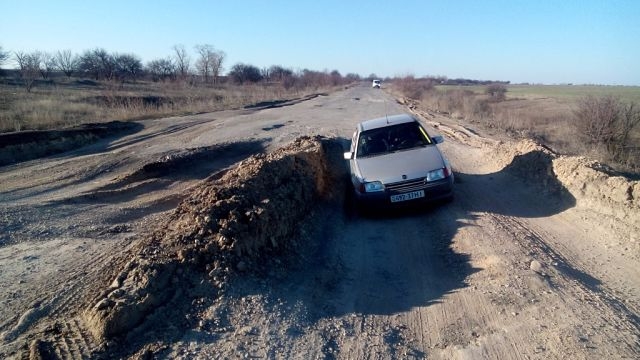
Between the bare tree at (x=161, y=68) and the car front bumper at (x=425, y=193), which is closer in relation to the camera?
the car front bumper at (x=425, y=193)

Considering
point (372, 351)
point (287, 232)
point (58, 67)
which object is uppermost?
point (58, 67)

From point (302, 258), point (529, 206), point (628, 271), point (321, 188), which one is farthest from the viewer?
point (321, 188)

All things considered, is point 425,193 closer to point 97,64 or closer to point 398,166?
point 398,166

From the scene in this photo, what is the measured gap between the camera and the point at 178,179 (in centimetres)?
1145

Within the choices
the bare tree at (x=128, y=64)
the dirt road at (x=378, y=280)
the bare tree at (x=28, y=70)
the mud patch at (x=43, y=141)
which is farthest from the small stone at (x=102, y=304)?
the bare tree at (x=128, y=64)

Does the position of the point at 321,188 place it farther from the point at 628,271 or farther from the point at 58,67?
the point at 58,67

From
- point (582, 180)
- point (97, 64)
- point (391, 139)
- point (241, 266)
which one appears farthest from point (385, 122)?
point (97, 64)

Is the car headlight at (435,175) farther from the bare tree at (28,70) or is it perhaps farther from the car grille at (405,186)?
the bare tree at (28,70)

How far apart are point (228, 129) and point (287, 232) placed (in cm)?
1467

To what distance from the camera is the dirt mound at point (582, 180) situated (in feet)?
22.0

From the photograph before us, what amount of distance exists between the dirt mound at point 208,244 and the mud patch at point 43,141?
11.2m

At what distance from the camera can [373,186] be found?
7.51 meters

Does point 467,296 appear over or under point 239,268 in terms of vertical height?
under

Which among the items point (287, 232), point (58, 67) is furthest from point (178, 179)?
point (58, 67)
